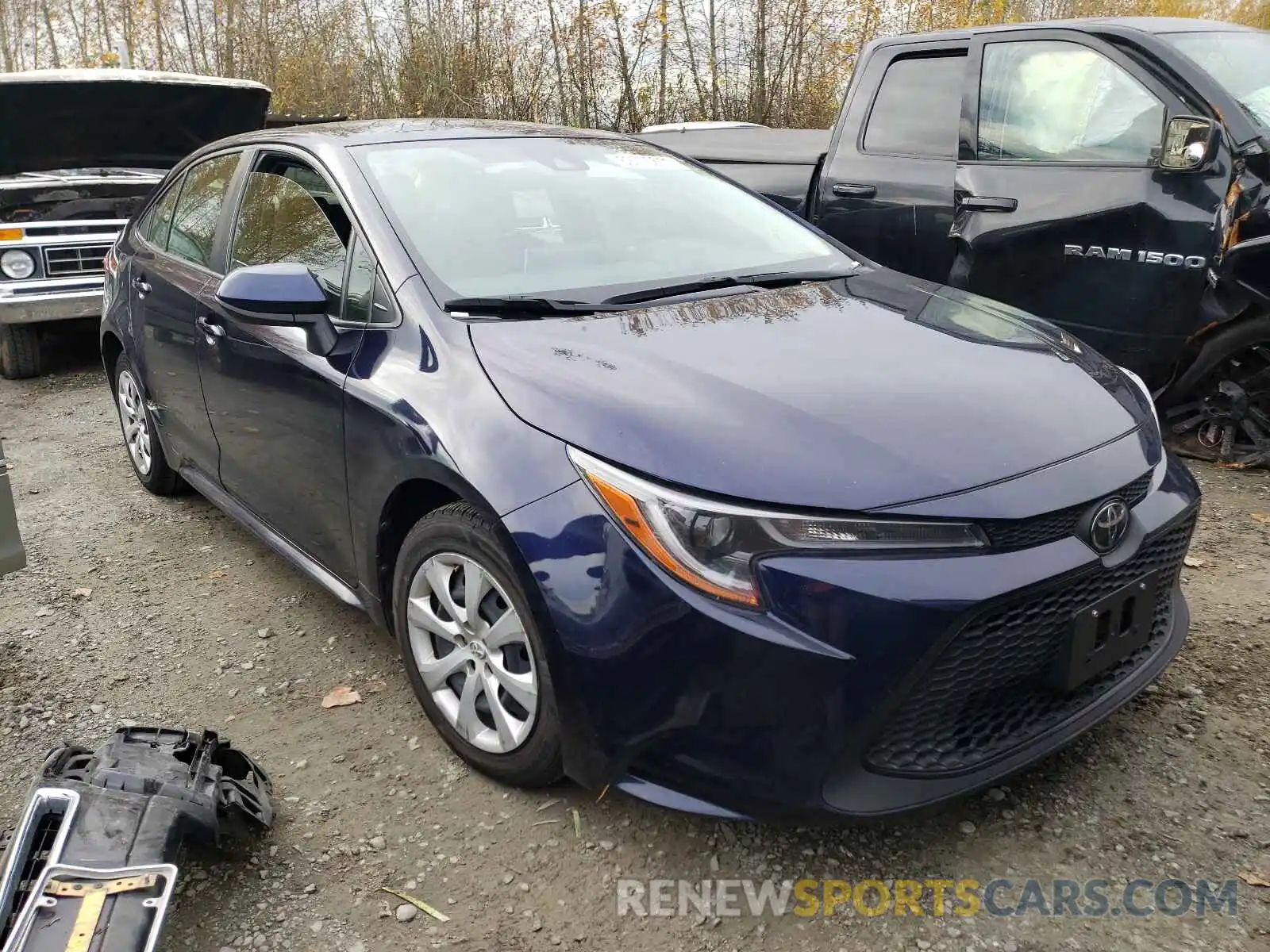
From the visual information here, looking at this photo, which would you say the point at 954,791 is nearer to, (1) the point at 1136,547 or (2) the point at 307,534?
(1) the point at 1136,547

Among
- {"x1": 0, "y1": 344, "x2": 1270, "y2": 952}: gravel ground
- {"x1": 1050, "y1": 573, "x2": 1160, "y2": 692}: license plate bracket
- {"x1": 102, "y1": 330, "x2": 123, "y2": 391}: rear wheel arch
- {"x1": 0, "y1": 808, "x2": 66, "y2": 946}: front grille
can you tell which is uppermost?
{"x1": 102, "y1": 330, "x2": 123, "y2": 391}: rear wheel arch

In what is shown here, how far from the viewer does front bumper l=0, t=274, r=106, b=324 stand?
652 cm

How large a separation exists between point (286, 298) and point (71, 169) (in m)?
5.65

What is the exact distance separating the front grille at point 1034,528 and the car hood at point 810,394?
10cm

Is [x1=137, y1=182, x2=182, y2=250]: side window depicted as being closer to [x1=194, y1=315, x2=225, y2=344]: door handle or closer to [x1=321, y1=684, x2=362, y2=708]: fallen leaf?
[x1=194, y1=315, x2=225, y2=344]: door handle

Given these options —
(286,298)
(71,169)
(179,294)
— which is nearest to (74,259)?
(71,169)

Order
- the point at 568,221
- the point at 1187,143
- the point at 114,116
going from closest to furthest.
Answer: the point at 568,221 < the point at 1187,143 < the point at 114,116

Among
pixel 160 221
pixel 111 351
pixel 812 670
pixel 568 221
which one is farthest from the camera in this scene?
pixel 111 351

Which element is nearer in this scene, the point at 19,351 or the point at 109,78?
the point at 109,78

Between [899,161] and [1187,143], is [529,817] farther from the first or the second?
[899,161]

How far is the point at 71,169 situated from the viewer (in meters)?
7.18

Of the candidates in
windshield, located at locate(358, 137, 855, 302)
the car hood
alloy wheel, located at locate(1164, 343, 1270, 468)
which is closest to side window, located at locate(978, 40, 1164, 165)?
alloy wheel, located at locate(1164, 343, 1270, 468)

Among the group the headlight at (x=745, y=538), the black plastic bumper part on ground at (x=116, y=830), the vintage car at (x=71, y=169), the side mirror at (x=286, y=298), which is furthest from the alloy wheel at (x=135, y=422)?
the headlight at (x=745, y=538)

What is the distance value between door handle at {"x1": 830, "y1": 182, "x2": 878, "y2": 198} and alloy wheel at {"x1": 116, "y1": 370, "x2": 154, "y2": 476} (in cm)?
336
